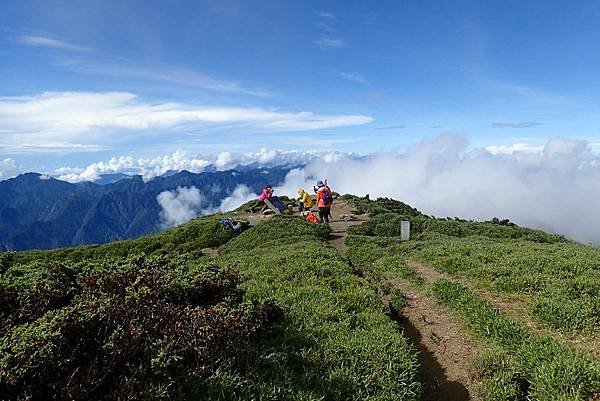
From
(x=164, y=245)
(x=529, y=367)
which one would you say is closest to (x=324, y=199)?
(x=164, y=245)

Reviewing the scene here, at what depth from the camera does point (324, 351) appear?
7977 mm

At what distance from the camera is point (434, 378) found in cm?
873

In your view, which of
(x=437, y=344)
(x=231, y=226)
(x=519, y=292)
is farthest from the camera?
(x=231, y=226)

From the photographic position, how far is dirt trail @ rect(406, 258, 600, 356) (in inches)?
368

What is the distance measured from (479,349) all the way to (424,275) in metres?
6.76

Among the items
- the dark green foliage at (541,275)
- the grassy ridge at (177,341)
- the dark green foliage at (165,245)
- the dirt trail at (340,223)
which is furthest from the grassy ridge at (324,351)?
the dark green foliage at (165,245)

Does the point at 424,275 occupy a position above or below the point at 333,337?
below

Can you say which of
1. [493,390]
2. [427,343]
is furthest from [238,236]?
[493,390]

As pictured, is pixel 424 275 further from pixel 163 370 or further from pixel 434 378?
pixel 163 370

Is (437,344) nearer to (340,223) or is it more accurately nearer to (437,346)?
(437,346)

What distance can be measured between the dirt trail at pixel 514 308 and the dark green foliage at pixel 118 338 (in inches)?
283

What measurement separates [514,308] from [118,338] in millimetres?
10531

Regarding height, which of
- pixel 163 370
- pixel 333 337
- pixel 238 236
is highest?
pixel 163 370

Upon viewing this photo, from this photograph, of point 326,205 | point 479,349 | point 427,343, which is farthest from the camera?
point 326,205
